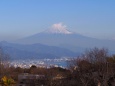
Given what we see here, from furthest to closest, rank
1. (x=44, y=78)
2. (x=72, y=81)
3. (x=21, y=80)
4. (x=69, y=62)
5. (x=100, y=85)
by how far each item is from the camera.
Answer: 1. (x=69, y=62)
2. (x=21, y=80)
3. (x=44, y=78)
4. (x=72, y=81)
5. (x=100, y=85)

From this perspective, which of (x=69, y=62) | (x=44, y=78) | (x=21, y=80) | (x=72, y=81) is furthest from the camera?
(x=69, y=62)

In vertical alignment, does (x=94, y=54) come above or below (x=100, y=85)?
above

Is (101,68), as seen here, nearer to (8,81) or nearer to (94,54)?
(94,54)

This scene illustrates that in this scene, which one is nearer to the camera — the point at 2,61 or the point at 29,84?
the point at 29,84

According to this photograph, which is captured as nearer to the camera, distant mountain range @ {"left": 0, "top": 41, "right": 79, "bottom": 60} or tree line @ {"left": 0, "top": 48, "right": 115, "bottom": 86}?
tree line @ {"left": 0, "top": 48, "right": 115, "bottom": 86}

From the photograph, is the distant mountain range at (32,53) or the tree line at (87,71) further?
the distant mountain range at (32,53)

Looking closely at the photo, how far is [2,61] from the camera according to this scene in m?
44.7

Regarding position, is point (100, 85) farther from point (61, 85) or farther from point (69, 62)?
point (69, 62)

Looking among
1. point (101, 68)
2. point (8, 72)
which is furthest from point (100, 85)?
point (8, 72)

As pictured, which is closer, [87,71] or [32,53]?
[87,71]

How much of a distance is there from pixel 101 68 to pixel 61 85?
13.1 ft

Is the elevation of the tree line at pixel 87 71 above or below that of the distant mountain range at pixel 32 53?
below

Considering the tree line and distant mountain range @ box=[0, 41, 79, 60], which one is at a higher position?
distant mountain range @ box=[0, 41, 79, 60]

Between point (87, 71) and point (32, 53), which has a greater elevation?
point (32, 53)
